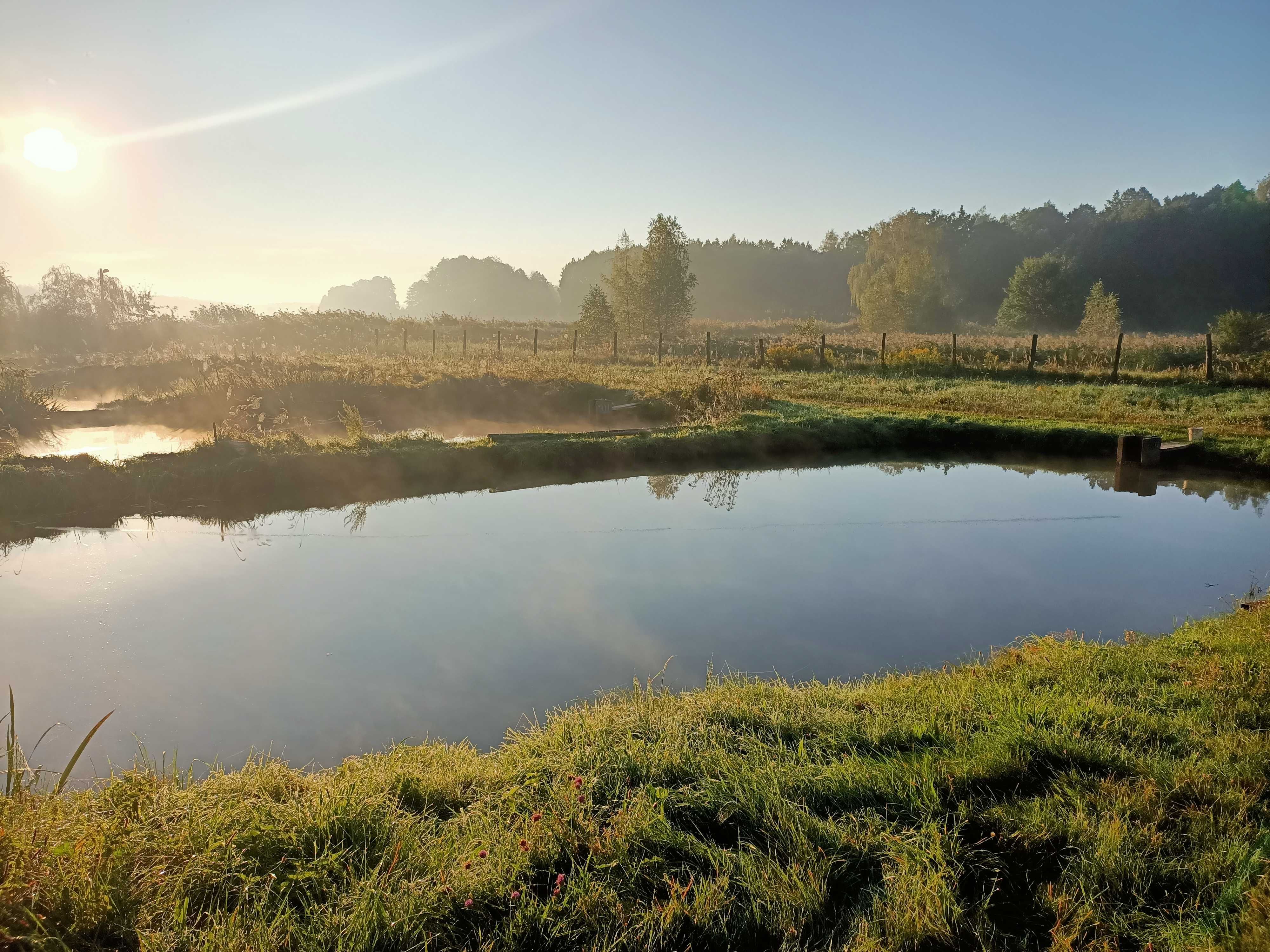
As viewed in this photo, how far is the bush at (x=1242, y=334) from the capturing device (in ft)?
106

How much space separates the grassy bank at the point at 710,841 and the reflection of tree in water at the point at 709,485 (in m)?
7.02

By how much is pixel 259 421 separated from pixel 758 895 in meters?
16.8

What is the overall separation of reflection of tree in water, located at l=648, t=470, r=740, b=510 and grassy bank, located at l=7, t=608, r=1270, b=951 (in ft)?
23.0

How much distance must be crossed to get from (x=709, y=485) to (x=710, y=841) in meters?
9.43

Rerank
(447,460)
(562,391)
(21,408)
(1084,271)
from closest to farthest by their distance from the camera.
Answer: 1. (447,460)
2. (21,408)
3. (562,391)
4. (1084,271)

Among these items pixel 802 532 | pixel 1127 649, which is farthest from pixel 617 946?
pixel 802 532

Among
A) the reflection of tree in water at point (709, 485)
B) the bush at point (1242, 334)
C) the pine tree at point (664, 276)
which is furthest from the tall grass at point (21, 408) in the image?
the bush at point (1242, 334)

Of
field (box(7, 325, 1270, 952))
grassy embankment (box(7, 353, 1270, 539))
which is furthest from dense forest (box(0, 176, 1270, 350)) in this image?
field (box(7, 325, 1270, 952))

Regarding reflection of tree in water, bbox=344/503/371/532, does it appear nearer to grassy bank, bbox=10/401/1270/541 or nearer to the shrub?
grassy bank, bbox=10/401/1270/541

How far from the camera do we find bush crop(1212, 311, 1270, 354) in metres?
32.2

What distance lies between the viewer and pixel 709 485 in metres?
12.4

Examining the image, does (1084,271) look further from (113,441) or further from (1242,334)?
(113,441)

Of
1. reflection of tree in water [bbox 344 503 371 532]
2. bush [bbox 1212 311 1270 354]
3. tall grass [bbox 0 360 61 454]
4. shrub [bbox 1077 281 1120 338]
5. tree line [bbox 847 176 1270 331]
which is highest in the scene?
tree line [bbox 847 176 1270 331]

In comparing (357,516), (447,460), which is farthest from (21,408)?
(357,516)
